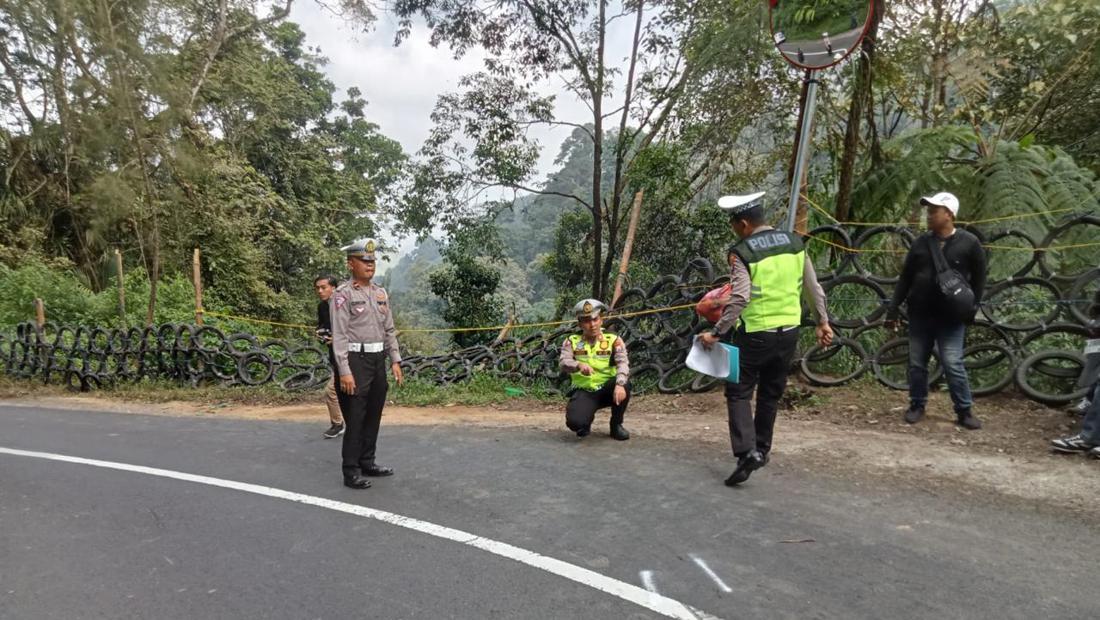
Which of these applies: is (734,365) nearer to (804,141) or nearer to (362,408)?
(804,141)

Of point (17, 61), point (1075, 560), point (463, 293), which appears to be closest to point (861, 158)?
point (1075, 560)

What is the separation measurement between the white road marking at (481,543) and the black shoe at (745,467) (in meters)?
1.50

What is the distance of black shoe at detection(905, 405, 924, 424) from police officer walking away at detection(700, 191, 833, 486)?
2.01 meters

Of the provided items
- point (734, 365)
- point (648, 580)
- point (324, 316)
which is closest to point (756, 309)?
point (734, 365)

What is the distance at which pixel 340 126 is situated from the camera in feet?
95.7

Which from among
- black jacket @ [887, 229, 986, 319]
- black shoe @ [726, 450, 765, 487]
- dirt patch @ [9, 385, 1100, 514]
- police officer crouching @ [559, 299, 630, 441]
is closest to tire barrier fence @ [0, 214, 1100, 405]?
dirt patch @ [9, 385, 1100, 514]

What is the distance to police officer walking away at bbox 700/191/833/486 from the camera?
4.14m

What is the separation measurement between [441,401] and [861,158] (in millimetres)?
7276

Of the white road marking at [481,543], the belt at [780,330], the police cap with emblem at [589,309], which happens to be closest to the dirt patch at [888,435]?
the belt at [780,330]

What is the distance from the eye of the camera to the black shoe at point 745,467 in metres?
4.16

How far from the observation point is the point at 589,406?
225 inches

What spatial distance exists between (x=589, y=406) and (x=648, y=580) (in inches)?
106

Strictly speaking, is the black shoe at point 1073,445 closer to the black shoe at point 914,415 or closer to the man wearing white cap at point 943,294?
the man wearing white cap at point 943,294

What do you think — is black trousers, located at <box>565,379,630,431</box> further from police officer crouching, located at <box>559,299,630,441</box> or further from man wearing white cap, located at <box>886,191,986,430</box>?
man wearing white cap, located at <box>886,191,986,430</box>
